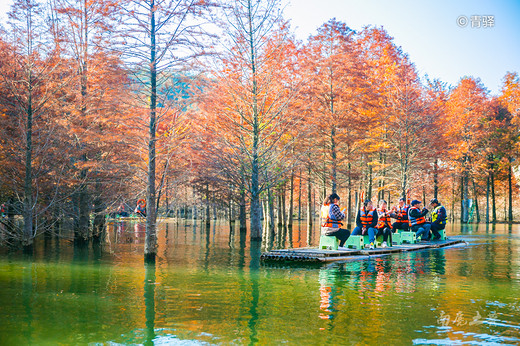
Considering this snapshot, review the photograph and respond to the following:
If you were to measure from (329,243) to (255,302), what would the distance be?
7851mm

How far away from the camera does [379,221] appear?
2041 cm

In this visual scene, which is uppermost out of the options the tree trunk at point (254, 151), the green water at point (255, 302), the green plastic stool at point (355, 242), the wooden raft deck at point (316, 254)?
the tree trunk at point (254, 151)

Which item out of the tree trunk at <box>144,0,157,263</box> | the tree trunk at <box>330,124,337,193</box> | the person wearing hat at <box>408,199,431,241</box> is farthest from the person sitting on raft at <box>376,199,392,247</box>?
the tree trunk at <box>330,124,337,193</box>

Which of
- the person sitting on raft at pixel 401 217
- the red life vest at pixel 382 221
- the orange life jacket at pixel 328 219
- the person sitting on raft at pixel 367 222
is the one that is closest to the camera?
the orange life jacket at pixel 328 219

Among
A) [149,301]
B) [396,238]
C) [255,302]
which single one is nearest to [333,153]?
[396,238]

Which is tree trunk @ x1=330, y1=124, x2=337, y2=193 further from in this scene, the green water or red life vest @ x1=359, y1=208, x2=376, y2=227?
the green water

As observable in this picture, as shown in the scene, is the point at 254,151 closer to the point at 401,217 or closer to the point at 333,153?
the point at 333,153

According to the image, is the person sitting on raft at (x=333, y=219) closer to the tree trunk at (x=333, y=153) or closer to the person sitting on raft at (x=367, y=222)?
the person sitting on raft at (x=367, y=222)

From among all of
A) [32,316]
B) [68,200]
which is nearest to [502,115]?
[68,200]

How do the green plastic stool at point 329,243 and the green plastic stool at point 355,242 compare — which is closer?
the green plastic stool at point 329,243

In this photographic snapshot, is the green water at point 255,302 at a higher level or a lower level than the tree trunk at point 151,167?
lower

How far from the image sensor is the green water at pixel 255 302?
7922 mm

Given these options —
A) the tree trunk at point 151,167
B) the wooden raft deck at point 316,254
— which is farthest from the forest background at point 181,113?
the wooden raft deck at point 316,254

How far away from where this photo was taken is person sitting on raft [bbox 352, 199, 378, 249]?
1880cm
